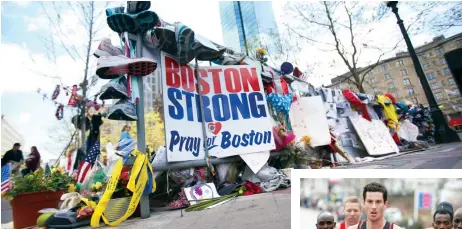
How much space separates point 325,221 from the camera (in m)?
0.90

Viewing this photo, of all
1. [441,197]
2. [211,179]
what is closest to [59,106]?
[211,179]

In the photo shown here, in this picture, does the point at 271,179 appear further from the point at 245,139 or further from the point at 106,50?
the point at 106,50

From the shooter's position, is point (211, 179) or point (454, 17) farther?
point (454, 17)

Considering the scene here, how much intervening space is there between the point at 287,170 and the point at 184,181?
1.52 m

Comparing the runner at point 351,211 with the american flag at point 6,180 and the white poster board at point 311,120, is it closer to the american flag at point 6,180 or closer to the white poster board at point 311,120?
the american flag at point 6,180

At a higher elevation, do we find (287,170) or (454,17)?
(454,17)

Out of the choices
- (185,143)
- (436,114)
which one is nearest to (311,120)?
(185,143)

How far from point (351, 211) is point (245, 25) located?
13.6 metres

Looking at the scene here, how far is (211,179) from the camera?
3281mm

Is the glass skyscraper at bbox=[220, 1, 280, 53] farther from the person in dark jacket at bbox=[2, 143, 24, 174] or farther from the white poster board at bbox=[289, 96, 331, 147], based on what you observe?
the person in dark jacket at bbox=[2, 143, 24, 174]

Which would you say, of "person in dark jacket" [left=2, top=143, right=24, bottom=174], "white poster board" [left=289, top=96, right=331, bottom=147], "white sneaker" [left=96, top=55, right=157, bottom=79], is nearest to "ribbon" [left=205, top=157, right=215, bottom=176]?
"white sneaker" [left=96, top=55, right=157, bottom=79]

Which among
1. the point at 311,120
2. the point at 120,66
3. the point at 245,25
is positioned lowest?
the point at 311,120

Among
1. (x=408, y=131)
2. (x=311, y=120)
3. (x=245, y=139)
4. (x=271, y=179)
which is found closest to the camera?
(x=271, y=179)

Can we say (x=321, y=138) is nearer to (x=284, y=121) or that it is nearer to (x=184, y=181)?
(x=284, y=121)
